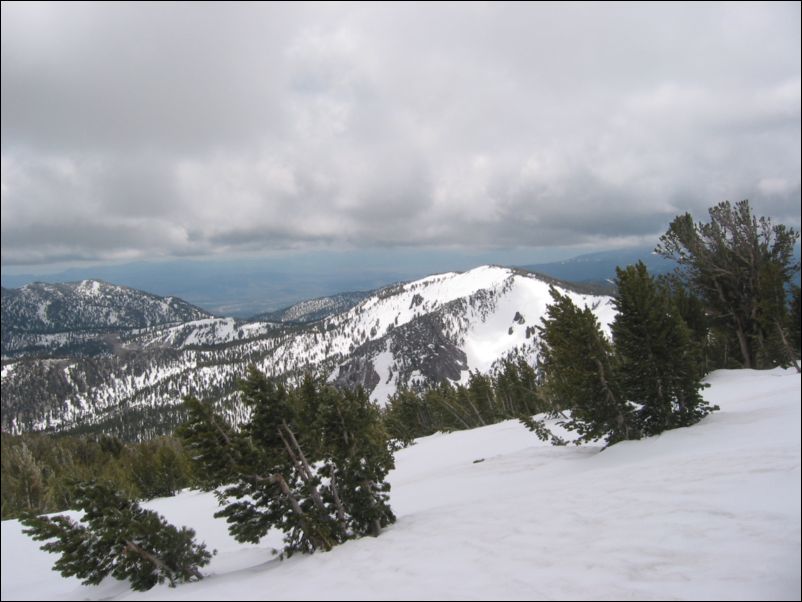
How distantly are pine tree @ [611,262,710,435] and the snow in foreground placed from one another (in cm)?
111

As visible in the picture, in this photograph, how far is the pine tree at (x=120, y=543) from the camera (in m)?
14.9

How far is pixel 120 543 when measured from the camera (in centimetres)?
1502

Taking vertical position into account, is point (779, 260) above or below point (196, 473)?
above

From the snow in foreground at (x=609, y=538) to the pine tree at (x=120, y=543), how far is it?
0.90m

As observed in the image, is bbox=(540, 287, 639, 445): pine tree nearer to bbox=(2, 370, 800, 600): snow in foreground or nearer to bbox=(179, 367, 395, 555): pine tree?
bbox=(2, 370, 800, 600): snow in foreground

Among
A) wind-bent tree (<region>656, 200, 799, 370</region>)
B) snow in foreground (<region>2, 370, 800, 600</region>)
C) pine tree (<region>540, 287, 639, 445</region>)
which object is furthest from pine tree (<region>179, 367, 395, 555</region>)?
wind-bent tree (<region>656, 200, 799, 370</region>)

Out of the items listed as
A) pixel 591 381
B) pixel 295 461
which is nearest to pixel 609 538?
pixel 591 381

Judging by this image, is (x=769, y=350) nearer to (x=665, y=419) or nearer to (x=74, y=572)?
(x=665, y=419)

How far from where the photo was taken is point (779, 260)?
96.5 ft

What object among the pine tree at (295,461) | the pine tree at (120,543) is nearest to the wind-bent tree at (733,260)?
the pine tree at (295,461)

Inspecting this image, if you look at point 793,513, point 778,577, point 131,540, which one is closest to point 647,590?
point 778,577

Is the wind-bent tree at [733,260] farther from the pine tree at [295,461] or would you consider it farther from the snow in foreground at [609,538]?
the pine tree at [295,461]

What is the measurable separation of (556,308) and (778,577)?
47.9ft

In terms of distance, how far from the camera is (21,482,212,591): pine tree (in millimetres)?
14867
